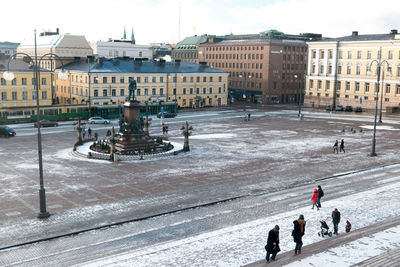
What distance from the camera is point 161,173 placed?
3466cm

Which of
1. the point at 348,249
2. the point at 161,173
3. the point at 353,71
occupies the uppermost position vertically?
the point at 353,71

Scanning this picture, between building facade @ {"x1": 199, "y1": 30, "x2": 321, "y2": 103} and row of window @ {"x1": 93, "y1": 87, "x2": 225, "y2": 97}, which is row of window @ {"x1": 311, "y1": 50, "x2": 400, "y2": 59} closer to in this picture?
building facade @ {"x1": 199, "y1": 30, "x2": 321, "y2": 103}

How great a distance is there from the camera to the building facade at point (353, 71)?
9094 cm

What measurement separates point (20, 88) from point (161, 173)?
49.3 m

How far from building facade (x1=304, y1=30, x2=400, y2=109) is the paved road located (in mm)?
68253

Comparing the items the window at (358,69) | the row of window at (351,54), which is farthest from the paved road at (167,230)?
the window at (358,69)

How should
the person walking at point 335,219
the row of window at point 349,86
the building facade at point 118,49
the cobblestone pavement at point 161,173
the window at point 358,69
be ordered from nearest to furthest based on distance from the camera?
the person walking at point 335,219 → the cobblestone pavement at point 161,173 → the row of window at point 349,86 → the window at point 358,69 → the building facade at point 118,49

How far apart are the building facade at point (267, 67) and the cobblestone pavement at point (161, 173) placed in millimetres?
53817

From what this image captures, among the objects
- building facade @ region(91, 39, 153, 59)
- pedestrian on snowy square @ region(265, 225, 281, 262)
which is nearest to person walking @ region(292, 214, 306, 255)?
pedestrian on snowy square @ region(265, 225, 281, 262)

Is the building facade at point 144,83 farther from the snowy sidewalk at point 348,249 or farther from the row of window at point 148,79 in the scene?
the snowy sidewalk at point 348,249

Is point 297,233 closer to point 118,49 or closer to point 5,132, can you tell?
point 5,132

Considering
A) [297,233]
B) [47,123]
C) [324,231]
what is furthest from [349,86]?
[297,233]

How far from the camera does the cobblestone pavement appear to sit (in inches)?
952

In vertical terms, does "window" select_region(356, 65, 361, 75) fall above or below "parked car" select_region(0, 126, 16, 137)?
above
